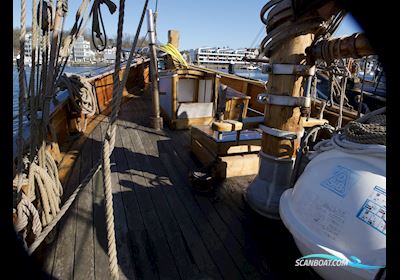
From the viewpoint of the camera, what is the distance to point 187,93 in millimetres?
6125

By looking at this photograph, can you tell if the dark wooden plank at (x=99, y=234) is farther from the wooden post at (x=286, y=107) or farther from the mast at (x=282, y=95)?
the wooden post at (x=286, y=107)

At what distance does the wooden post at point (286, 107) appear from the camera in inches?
88.7

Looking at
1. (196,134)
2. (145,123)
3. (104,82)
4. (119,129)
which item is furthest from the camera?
(104,82)

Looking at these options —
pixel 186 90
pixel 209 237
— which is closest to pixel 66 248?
pixel 209 237

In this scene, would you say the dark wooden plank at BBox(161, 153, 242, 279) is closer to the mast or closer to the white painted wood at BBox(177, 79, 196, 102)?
the mast

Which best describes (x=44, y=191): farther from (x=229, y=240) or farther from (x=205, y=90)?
(x=205, y=90)

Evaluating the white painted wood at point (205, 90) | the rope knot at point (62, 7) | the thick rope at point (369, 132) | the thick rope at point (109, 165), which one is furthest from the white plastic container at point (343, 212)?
the white painted wood at point (205, 90)

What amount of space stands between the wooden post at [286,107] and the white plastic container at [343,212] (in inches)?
29.5

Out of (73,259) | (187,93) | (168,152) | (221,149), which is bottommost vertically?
(73,259)

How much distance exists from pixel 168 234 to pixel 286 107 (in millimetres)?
1593

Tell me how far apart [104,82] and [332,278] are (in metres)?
7.36

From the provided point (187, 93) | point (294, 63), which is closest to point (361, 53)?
point (294, 63)

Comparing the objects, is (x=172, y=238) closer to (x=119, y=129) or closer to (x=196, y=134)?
(x=196, y=134)

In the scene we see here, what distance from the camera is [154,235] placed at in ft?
7.76
